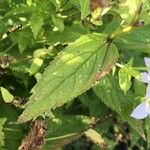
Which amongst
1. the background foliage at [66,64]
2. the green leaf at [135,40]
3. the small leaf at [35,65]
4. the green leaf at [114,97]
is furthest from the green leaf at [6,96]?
the green leaf at [135,40]

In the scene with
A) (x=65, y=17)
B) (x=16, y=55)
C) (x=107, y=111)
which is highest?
(x=65, y=17)

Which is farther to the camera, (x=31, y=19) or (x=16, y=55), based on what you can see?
(x=16, y=55)

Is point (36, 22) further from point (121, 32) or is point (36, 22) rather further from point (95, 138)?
point (95, 138)

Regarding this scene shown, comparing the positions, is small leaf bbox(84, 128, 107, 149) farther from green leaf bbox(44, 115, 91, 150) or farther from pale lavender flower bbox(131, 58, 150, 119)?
pale lavender flower bbox(131, 58, 150, 119)

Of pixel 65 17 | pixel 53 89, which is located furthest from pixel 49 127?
pixel 53 89

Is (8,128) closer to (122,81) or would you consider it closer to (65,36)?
(65,36)

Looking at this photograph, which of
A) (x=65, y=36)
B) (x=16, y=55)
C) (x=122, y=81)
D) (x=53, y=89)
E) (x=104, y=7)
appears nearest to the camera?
(x=53, y=89)

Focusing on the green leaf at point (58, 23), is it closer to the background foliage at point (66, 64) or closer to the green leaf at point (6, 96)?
the background foliage at point (66, 64)

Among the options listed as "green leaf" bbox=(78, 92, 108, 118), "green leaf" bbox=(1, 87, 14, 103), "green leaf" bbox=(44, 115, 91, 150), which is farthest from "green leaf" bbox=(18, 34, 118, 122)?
"green leaf" bbox=(78, 92, 108, 118)

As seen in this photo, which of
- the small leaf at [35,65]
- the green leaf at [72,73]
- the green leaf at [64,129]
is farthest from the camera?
the green leaf at [64,129]
